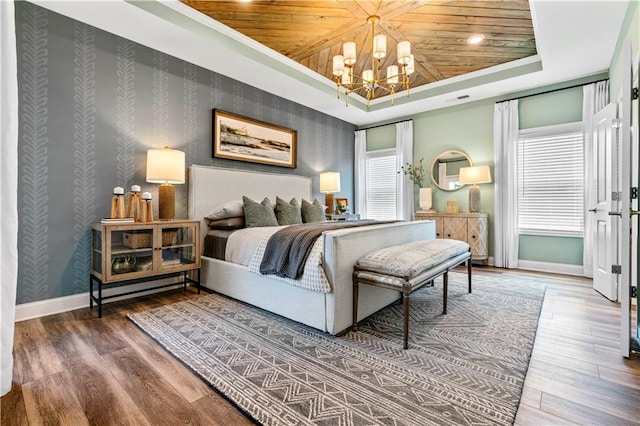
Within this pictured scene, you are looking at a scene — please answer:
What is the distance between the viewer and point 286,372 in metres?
1.76

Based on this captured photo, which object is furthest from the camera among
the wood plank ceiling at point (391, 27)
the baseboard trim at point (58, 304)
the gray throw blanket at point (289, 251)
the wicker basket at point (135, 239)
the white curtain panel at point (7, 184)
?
the wood plank ceiling at point (391, 27)

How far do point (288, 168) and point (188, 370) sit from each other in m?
3.63

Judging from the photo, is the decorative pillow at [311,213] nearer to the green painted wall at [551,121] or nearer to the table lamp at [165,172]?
the table lamp at [165,172]

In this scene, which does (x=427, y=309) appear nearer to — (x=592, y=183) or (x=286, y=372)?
(x=286, y=372)

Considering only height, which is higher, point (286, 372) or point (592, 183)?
point (592, 183)

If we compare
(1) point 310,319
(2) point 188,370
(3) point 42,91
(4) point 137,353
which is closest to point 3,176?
(4) point 137,353

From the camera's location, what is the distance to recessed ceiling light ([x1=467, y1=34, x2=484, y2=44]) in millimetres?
3527

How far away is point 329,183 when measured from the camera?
5.25m

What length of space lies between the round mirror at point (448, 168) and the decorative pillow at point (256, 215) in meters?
3.33

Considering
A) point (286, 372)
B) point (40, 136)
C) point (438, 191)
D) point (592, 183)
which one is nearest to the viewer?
point (286, 372)

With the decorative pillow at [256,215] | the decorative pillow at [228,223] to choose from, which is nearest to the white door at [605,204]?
the decorative pillow at [256,215]

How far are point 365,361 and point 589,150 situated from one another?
4.31 m

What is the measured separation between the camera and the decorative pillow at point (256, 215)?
138 inches

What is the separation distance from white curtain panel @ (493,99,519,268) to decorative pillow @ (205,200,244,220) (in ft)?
12.9
